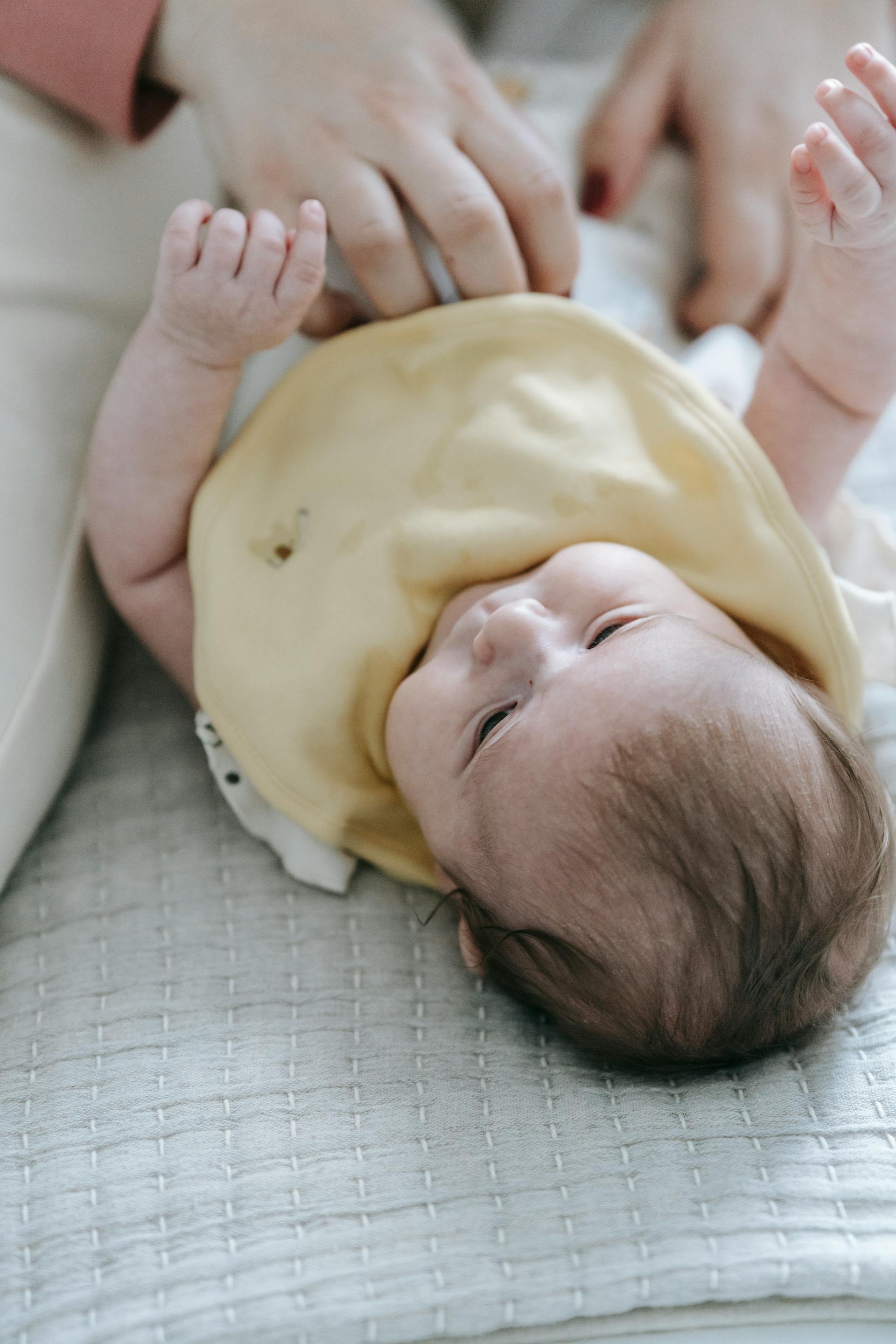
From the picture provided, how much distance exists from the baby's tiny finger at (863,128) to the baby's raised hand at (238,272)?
328 millimetres

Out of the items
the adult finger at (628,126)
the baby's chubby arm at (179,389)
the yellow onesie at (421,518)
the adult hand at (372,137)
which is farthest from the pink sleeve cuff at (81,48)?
the adult finger at (628,126)

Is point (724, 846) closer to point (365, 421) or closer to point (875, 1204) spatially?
point (875, 1204)

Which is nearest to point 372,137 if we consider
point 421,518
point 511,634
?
point 421,518

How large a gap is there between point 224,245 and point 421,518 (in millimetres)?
242

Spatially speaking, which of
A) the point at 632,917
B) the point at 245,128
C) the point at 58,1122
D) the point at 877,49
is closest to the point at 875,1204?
the point at 632,917

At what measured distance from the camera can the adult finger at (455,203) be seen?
0.81 meters

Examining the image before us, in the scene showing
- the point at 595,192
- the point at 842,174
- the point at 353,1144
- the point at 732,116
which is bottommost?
the point at 353,1144

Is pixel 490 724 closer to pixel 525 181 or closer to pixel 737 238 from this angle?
pixel 525 181

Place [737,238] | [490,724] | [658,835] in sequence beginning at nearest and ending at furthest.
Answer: [658,835]
[490,724]
[737,238]

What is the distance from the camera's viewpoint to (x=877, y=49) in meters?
1.16

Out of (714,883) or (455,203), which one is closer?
(714,883)

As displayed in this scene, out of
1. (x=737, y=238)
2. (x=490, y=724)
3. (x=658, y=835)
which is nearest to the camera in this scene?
(x=658, y=835)

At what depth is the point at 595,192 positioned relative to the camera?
1.16m

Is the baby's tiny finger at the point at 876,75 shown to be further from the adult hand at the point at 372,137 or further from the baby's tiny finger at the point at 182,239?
the baby's tiny finger at the point at 182,239
